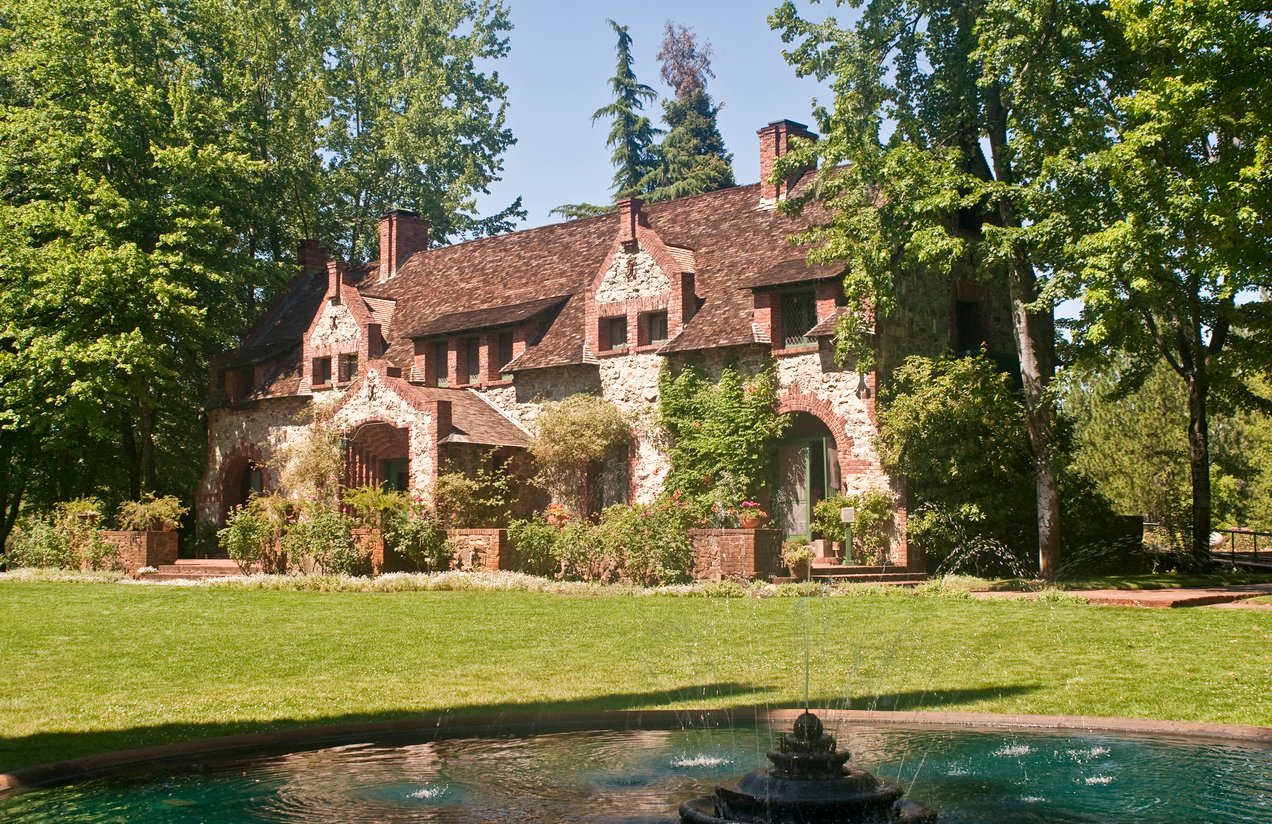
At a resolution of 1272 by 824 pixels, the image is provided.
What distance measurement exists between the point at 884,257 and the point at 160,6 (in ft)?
88.0

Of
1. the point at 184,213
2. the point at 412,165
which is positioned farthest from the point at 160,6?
the point at 412,165

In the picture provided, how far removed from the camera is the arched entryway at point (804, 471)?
27.6 meters

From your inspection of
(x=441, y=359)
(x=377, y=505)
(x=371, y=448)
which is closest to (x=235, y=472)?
(x=371, y=448)

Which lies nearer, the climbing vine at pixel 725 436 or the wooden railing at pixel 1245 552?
the climbing vine at pixel 725 436

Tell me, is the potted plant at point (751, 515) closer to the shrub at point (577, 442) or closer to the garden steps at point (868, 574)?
the garden steps at point (868, 574)

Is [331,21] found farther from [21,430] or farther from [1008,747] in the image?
[1008,747]

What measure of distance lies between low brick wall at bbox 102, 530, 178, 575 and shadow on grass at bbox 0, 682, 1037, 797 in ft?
75.7

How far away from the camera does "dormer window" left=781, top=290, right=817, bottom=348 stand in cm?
2767

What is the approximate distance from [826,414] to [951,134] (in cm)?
637

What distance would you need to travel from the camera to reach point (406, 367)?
3453cm

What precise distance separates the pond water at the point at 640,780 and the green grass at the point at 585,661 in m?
1.20

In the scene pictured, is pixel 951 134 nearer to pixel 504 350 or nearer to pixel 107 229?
pixel 504 350

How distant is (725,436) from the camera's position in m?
28.0

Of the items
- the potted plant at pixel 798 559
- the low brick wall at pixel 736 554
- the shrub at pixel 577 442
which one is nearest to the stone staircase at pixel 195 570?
the shrub at pixel 577 442
